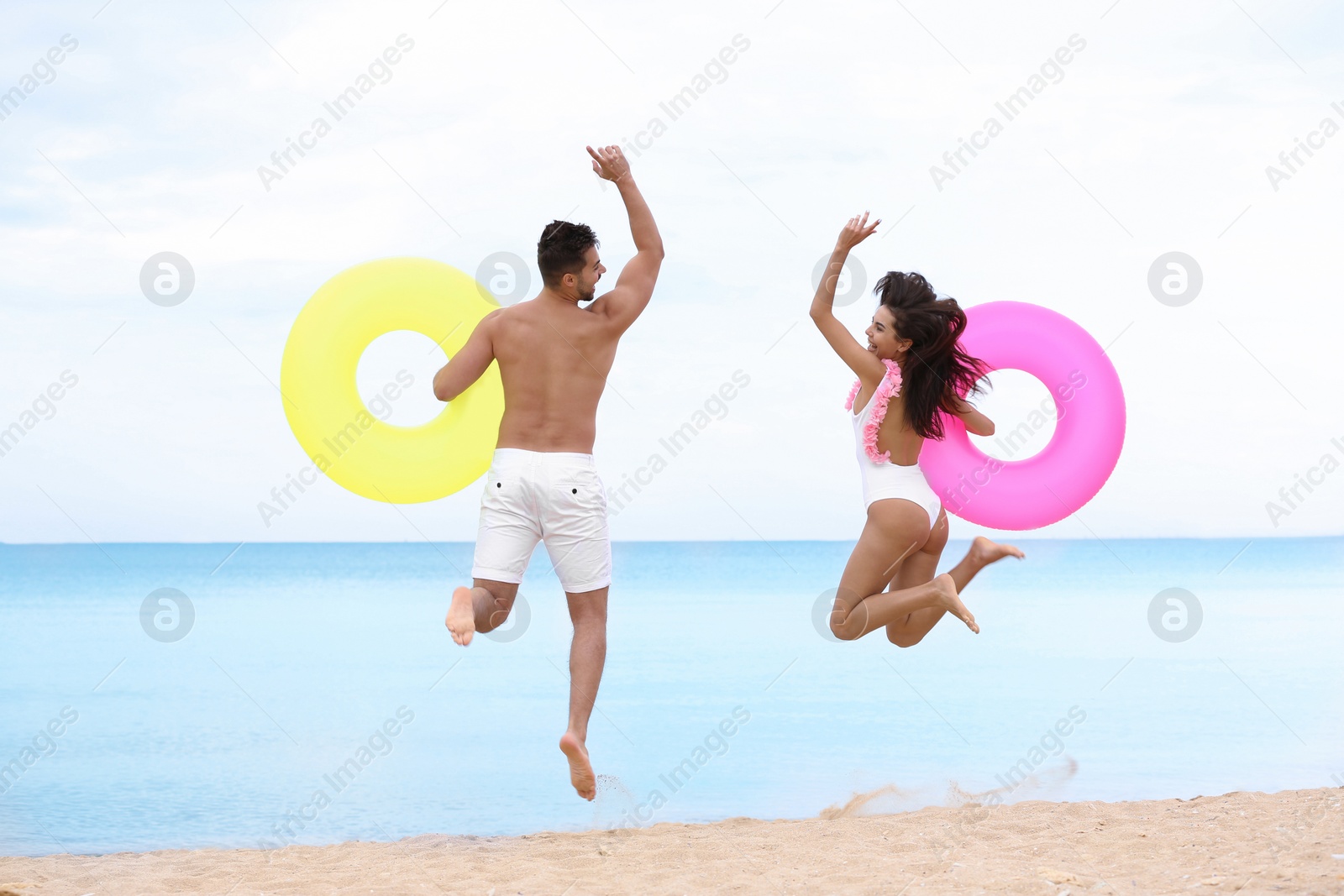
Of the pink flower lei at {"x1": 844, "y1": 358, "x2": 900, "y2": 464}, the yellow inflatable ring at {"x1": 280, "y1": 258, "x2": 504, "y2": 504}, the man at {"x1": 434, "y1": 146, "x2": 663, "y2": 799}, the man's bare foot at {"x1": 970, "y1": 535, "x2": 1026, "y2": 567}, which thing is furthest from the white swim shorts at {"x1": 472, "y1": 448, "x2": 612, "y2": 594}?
the man's bare foot at {"x1": 970, "y1": 535, "x2": 1026, "y2": 567}

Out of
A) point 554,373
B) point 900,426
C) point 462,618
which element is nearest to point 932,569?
point 900,426

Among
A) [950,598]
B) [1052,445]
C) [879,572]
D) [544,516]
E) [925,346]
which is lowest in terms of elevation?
[544,516]

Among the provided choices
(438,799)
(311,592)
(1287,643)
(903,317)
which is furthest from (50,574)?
(903,317)

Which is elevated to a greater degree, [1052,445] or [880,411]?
[1052,445]

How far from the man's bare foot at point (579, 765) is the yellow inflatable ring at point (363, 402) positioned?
1.32 m

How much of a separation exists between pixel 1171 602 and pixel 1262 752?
1404 cm

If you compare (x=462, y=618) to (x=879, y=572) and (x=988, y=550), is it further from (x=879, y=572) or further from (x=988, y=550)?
(x=988, y=550)

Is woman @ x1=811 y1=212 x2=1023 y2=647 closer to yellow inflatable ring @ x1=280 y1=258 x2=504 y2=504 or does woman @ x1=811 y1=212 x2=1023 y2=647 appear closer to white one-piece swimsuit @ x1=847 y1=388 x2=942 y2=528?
white one-piece swimsuit @ x1=847 y1=388 x2=942 y2=528

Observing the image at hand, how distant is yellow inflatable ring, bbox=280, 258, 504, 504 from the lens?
4.66 meters

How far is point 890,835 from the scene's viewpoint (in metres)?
5.16

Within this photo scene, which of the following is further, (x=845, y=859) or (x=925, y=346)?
(x=845, y=859)

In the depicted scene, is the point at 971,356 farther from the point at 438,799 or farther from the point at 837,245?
the point at 438,799

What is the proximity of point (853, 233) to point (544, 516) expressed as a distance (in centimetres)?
168

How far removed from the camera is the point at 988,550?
14.8ft
